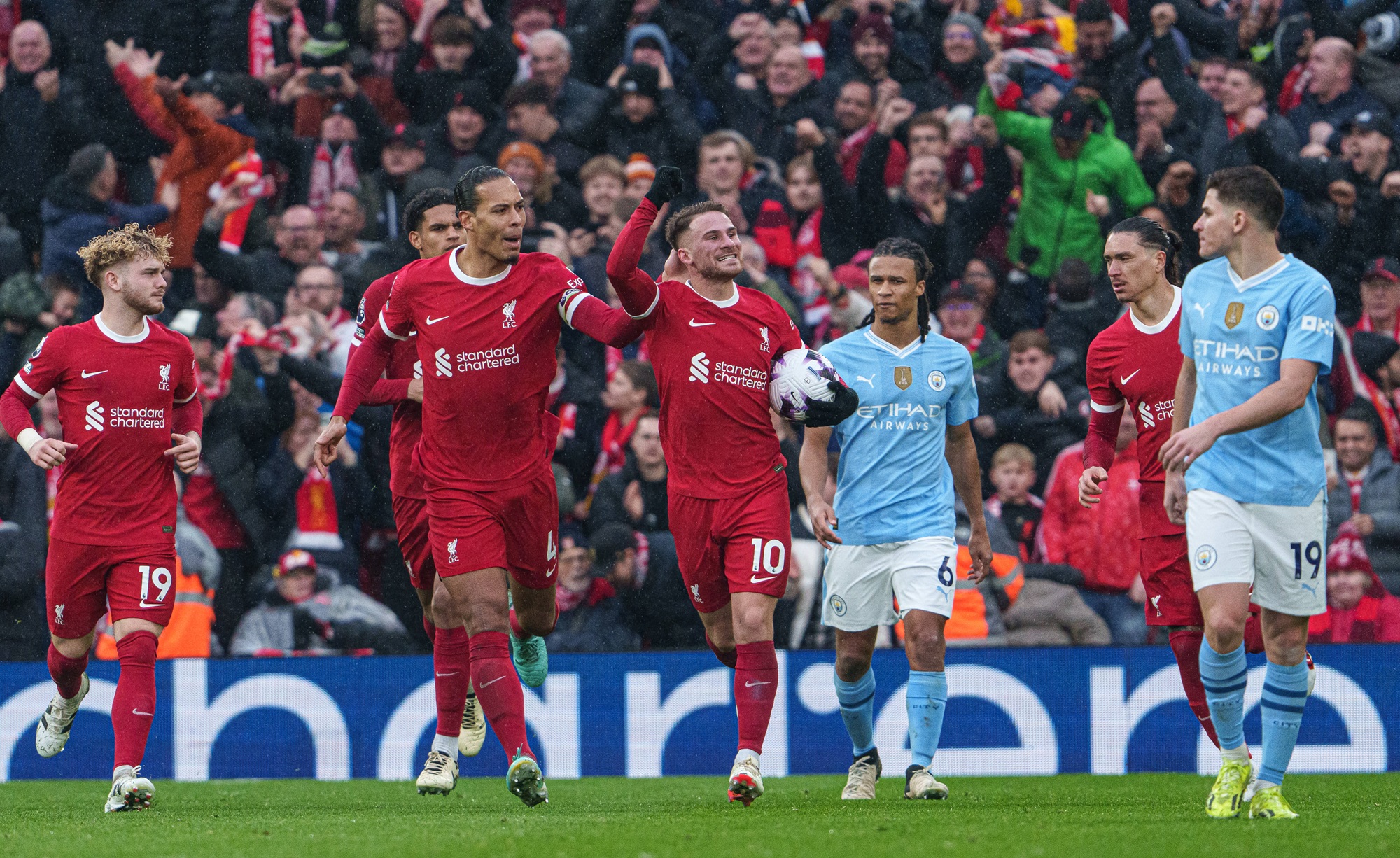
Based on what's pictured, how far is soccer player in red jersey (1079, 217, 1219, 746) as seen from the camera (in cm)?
754

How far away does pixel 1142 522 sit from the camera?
773cm

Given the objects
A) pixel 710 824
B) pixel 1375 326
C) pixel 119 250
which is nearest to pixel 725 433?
pixel 710 824

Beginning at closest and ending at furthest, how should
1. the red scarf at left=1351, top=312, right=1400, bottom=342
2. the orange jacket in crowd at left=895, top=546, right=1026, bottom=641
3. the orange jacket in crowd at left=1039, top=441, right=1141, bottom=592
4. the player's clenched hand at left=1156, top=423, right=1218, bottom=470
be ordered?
the player's clenched hand at left=1156, top=423, right=1218, bottom=470 → the orange jacket in crowd at left=895, top=546, right=1026, bottom=641 → the orange jacket in crowd at left=1039, top=441, right=1141, bottom=592 → the red scarf at left=1351, top=312, right=1400, bottom=342

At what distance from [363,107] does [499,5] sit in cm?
169

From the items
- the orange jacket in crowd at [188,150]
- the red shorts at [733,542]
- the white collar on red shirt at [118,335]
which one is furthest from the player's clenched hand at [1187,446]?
the orange jacket in crowd at [188,150]

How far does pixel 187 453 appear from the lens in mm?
7355

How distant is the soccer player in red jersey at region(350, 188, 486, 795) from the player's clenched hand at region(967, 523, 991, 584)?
2.59m

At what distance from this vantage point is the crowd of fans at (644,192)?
11109 millimetres

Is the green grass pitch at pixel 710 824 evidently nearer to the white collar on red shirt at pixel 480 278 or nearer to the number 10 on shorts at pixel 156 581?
the number 10 on shorts at pixel 156 581

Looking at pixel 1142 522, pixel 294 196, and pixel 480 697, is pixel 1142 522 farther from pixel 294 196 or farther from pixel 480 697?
pixel 294 196

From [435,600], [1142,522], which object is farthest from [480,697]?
Result: [1142,522]

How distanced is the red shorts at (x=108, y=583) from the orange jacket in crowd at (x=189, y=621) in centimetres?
383

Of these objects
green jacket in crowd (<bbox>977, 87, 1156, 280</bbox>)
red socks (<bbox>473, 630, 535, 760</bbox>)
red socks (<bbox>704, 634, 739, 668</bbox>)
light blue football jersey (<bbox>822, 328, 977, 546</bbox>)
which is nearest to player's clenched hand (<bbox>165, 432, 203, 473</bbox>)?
red socks (<bbox>473, 630, 535, 760</bbox>)

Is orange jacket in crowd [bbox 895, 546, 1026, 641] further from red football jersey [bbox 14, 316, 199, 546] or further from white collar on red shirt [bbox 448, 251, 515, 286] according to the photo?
red football jersey [bbox 14, 316, 199, 546]
